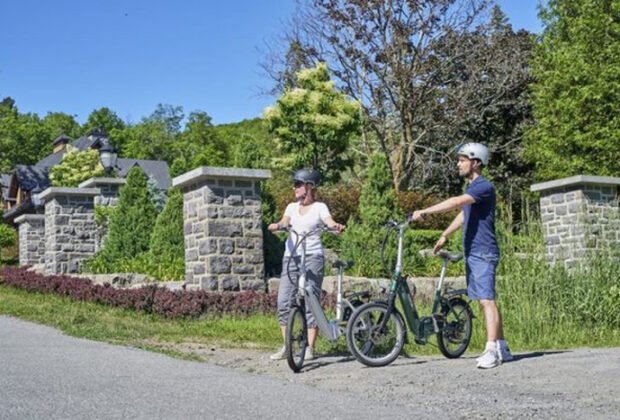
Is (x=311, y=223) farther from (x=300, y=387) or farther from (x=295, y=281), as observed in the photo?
(x=300, y=387)

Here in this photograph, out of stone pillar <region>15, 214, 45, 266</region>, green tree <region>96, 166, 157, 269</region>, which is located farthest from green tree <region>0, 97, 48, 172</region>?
green tree <region>96, 166, 157, 269</region>

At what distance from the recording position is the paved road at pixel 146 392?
5.09 m

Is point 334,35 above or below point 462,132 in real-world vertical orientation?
above

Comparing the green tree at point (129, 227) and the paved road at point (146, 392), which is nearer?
the paved road at point (146, 392)

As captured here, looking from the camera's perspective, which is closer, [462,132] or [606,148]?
[606,148]

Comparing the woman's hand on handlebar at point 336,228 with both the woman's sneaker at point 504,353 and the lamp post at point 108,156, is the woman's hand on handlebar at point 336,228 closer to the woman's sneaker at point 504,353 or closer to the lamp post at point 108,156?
the woman's sneaker at point 504,353

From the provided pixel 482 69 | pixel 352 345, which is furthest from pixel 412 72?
pixel 352 345

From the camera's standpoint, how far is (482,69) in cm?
3086

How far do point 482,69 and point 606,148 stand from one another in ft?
23.2

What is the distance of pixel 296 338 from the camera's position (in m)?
7.29

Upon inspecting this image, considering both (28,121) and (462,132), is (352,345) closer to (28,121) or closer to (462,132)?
(462,132)

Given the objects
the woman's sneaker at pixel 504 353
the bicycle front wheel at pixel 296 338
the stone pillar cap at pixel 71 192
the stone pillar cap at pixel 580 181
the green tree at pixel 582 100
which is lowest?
the woman's sneaker at pixel 504 353

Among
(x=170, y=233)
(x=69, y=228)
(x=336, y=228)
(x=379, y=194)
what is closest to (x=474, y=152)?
(x=336, y=228)

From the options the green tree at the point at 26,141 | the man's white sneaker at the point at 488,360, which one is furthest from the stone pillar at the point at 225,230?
the green tree at the point at 26,141
